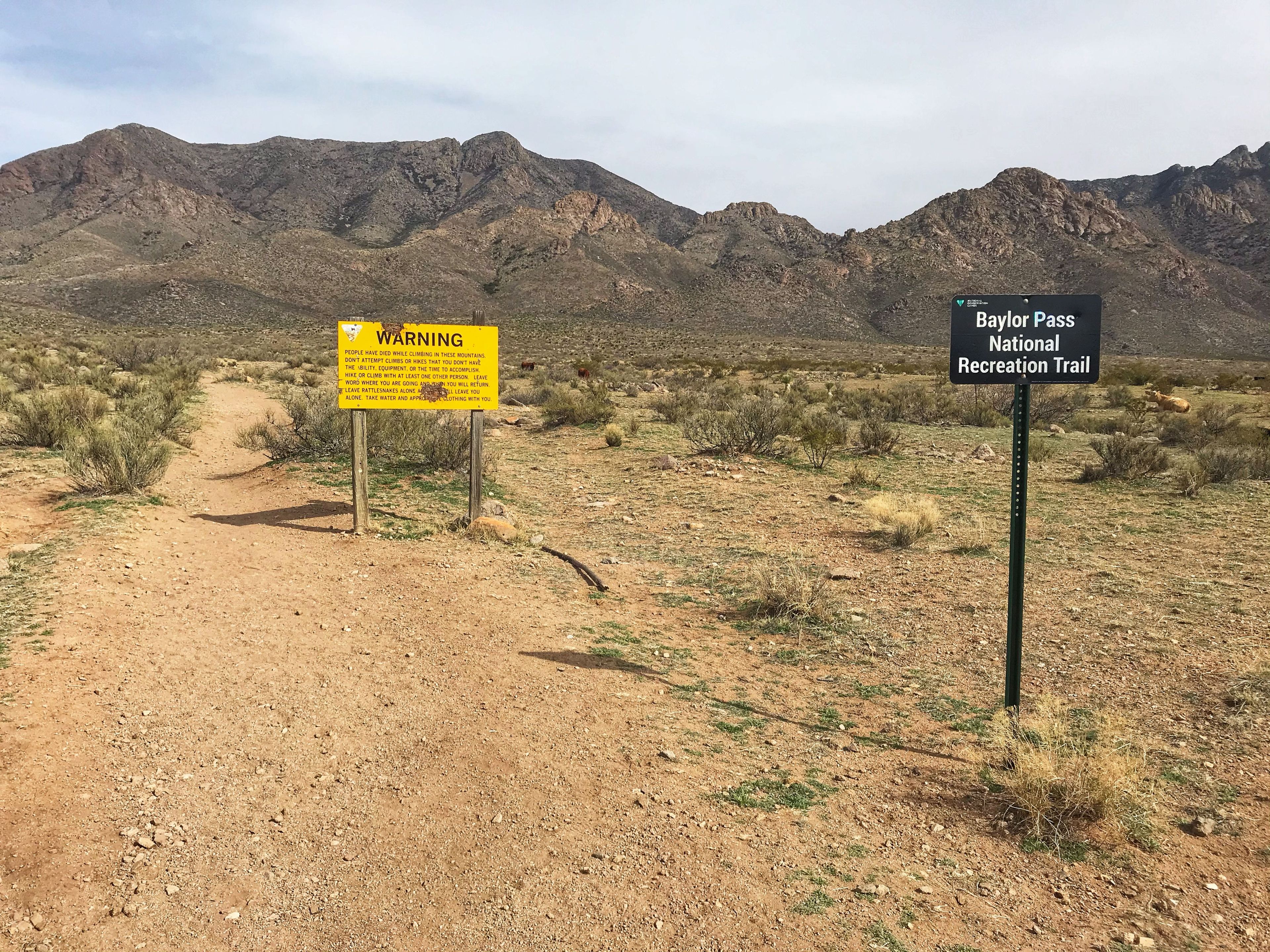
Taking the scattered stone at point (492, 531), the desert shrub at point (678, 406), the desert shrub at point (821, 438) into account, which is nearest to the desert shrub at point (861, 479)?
the desert shrub at point (821, 438)

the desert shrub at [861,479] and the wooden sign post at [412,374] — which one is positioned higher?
the wooden sign post at [412,374]

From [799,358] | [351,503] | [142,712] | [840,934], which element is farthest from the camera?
[799,358]

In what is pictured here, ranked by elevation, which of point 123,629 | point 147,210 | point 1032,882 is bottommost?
point 1032,882

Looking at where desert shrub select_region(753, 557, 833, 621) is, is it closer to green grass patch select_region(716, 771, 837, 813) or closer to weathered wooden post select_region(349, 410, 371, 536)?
green grass patch select_region(716, 771, 837, 813)

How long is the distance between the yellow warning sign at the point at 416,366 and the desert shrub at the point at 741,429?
681 centimetres

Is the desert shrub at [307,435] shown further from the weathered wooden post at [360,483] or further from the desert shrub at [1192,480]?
the desert shrub at [1192,480]

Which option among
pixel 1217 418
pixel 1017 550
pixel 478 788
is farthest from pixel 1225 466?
pixel 478 788

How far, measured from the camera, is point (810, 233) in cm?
13450

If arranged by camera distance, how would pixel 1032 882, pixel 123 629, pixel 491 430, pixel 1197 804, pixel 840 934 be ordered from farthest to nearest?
pixel 491 430 → pixel 123 629 → pixel 1197 804 → pixel 1032 882 → pixel 840 934

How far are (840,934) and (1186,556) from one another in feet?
25.4

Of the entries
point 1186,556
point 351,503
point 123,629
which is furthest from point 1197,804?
point 351,503

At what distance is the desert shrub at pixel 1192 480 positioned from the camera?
11977 mm

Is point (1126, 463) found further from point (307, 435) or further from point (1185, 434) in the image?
point (307, 435)

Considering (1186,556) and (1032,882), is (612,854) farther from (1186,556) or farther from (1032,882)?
(1186,556)
